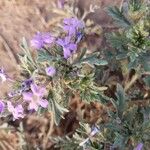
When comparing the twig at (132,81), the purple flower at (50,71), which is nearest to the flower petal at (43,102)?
the purple flower at (50,71)

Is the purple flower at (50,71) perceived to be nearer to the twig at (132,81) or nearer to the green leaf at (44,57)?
the green leaf at (44,57)

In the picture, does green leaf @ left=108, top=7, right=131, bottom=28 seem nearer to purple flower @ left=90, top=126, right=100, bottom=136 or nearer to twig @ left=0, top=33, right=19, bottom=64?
purple flower @ left=90, top=126, right=100, bottom=136

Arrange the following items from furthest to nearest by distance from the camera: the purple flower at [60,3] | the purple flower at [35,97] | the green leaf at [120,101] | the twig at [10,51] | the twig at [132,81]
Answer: the purple flower at [60,3], the twig at [10,51], the twig at [132,81], the green leaf at [120,101], the purple flower at [35,97]

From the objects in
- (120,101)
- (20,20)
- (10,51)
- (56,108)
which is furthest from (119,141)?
(20,20)

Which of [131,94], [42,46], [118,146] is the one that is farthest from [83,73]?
[131,94]

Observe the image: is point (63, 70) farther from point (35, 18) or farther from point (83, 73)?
point (35, 18)

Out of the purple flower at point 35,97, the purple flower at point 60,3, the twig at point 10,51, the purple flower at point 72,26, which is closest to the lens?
the purple flower at point 35,97

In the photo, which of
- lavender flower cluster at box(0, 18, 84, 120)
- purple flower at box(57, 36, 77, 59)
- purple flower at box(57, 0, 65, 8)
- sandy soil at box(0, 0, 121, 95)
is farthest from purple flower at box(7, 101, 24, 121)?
purple flower at box(57, 0, 65, 8)
